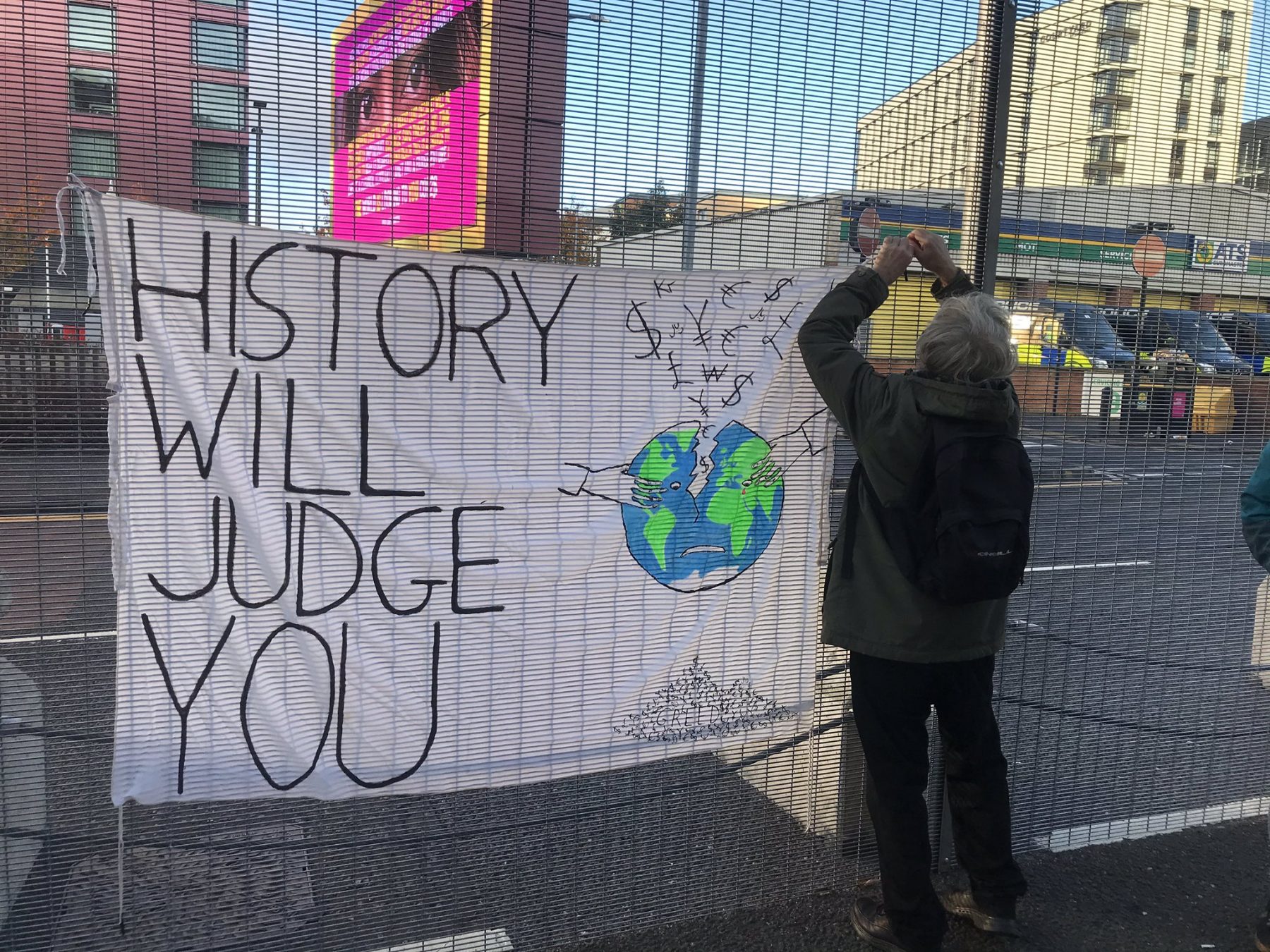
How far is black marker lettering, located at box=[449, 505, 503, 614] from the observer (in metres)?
2.66

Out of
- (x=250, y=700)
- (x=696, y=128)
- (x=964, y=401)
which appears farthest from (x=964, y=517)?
(x=250, y=700)

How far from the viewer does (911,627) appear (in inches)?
104

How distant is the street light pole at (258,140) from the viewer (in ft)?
7.88

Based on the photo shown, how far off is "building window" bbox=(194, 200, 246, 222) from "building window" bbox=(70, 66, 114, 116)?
265mm

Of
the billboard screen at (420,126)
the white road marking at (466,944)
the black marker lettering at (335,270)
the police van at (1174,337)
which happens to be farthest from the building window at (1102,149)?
the white road marking at (466,944)

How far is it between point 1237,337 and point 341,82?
3.17 m

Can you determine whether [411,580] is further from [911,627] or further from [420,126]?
[911,627]

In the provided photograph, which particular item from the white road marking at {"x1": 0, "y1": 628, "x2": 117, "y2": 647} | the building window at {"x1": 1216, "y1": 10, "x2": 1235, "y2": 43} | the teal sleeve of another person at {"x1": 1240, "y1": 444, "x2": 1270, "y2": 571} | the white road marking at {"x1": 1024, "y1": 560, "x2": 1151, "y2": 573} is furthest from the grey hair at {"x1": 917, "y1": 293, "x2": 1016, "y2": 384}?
the white road marking at {"x1": 0, "y1": 628, "x2": 117, "y2": 647}

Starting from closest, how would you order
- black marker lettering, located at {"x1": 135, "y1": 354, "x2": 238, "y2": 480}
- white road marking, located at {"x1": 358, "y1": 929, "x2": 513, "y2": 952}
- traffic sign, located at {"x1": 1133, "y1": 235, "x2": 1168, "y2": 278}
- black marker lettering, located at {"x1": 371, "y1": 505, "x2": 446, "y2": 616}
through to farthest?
black marker lettering, located at {"x1": 135, "y1": 354, "x2": 238, "y2": 480}, black marker lettering, located at {"x1": 371, "y1": 505, "x2": 446, "y2": 616}, white road marking, located at {"x1": 358, "y1": 929, "x2": 513, "y2": 952}, traffic sign, located at {"x1": 1133, "y1": 235, "x2": 1168, "y2": 278}

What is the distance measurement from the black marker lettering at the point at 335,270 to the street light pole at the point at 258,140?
0.14 m

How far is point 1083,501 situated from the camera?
3520 mm

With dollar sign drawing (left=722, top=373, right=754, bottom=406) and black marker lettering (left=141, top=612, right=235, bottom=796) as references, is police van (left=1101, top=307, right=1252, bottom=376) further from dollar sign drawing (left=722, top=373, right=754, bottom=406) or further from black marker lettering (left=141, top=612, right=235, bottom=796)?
black marker lettering (left=141, top=612, right=235, bottom=796)

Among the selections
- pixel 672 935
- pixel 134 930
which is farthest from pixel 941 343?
pixel 134 930

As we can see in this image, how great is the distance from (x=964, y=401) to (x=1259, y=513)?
0.97 metres
